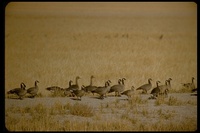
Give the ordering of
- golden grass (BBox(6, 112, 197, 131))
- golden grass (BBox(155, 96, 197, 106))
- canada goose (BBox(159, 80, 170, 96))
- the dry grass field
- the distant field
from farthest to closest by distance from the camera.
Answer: the distant field, canada goose (BBox(159, 80, 170, 96)), golden grass (BBox(155, 96, 197, 106)), the dry grass field, golden grass (BBox(6, 112, 197, 131))

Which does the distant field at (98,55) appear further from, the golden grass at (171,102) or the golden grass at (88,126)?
the golden grass at (88,126)

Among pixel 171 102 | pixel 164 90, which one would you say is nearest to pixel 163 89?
pixel 164 90

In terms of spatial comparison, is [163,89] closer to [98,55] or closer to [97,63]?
[97,63]

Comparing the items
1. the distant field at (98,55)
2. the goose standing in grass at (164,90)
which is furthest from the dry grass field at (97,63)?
the goose standing in grass at (164,90)

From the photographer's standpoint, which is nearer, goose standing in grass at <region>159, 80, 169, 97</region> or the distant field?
goose standing in grass at <region>159, 80, 169, 97</region>

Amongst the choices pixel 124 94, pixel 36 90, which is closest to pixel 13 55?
pixel 36 90

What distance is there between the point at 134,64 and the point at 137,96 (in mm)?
6847

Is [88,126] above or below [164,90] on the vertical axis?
below

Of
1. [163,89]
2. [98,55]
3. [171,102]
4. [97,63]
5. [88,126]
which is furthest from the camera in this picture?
[98,55]

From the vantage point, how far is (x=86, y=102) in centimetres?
1337

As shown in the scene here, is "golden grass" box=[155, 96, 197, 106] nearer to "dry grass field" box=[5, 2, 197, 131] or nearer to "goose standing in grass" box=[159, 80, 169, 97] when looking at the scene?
"dry grass field" box=[5, 2, 197, 131]

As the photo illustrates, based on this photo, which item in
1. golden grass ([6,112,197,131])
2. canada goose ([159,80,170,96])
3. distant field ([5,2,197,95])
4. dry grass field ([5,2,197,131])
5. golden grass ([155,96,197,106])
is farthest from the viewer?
distant field ([5,2,197,95])

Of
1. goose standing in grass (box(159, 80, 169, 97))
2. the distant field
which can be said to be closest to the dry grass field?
the distant field

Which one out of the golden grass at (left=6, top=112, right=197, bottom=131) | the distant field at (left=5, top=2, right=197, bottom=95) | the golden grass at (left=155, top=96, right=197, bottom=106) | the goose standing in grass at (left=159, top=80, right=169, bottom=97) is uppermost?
the distant field at (left=5, top=2, right=197, bottom=95)
